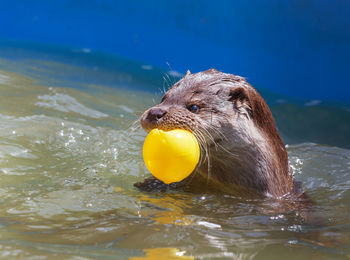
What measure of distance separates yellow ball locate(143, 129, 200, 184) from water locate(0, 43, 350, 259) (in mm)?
248

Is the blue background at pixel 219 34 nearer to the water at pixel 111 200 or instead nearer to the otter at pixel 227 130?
the water at pixel 111 200

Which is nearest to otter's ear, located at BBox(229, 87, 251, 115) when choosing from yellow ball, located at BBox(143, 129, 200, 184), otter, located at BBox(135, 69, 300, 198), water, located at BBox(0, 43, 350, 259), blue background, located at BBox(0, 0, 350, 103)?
otter, located at BBox(135, 69, 300, 198)

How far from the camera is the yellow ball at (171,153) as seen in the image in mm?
2666

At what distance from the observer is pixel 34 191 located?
3.03 m

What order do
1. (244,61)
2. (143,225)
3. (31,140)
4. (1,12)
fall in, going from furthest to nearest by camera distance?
(1,12)
(244,61)
(31,140)
(143,225)

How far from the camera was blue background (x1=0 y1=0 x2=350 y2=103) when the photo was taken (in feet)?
25.9

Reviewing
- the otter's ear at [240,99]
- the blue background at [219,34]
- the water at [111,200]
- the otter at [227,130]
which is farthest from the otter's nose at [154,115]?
the blue background at [219,34]

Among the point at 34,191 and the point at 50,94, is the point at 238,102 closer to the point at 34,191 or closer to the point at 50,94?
the point at 34,191

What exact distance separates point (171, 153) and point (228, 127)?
1.66ft

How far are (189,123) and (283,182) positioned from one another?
862 mm

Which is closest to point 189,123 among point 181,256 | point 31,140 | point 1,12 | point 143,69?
point 181,256

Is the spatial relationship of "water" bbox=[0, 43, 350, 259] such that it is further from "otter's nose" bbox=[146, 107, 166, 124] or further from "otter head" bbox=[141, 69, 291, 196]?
"otter's nose" bbox=[146, 107, 166, 124]

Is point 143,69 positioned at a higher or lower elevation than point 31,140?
higher

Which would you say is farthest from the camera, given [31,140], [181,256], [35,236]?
[31,140]
